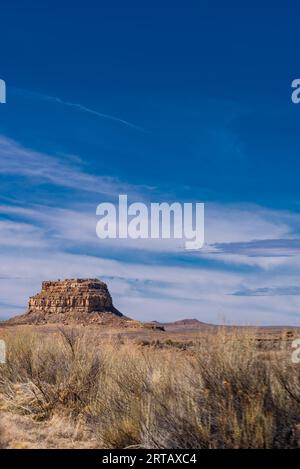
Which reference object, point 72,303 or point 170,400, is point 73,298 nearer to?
point 72,303

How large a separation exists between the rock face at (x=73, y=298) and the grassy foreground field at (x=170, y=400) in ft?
241

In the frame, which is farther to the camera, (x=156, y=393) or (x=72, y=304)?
(x=72, y=304)

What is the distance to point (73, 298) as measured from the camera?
94188mm

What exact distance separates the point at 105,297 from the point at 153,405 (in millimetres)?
82591

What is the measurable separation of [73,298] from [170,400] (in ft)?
276

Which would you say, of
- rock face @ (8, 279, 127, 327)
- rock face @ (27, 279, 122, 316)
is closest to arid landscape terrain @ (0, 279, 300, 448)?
rock face @ (8, 279, 127, 327)

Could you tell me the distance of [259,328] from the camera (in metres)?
11.2

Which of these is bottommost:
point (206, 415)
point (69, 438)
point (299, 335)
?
point (69, 438)

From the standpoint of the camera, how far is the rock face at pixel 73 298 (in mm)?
91875

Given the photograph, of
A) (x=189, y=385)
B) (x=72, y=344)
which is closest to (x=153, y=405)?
(x=189, y=385)

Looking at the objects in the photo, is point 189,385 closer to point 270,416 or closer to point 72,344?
point 270,416

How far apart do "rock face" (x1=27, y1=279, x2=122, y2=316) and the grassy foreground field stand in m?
73.4

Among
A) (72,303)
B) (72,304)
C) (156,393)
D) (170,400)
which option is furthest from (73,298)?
(170,400)

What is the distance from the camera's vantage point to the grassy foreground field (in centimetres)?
958
